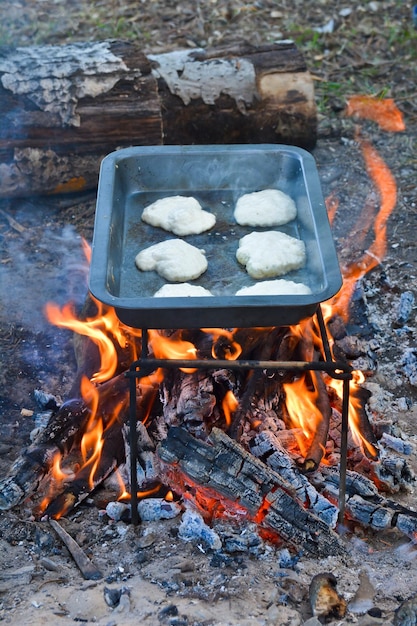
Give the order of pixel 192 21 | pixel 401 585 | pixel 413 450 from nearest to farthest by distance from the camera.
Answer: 1. pixel 401 585
2. pixel 413 450
3. pixel 192 21

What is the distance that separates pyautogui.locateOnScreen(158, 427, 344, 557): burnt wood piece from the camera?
3.11 metres

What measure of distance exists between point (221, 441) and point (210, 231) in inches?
50.4

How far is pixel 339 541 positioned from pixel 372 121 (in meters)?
4.74

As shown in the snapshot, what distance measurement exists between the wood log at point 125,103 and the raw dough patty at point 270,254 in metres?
2.16

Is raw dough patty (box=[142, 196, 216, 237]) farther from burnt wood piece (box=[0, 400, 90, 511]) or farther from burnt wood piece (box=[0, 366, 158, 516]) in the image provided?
burnt wood piece (box=[0, 400, 90, 511])

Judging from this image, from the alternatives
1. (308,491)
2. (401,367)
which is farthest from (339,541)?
(401,367)

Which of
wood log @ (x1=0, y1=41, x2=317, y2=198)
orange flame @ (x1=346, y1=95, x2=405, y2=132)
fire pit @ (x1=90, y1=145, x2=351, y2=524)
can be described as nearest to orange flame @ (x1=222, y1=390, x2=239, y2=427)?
fire pit @ (x1=90, y1=145, x2=351, y2=524)

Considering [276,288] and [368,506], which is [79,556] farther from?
[276,288]

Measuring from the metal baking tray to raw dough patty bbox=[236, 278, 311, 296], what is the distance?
3.8 inches

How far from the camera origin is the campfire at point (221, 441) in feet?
10.4

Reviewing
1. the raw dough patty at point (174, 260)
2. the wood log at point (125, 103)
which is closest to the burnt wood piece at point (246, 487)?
the raw dough patty at point (174, 260)

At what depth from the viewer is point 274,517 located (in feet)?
10.3

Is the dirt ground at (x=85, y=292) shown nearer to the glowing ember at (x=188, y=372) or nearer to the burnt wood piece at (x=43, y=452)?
the burnt wood piece at (x=43, y=452)

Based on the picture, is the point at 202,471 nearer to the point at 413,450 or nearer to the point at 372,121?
the point at 413,450
